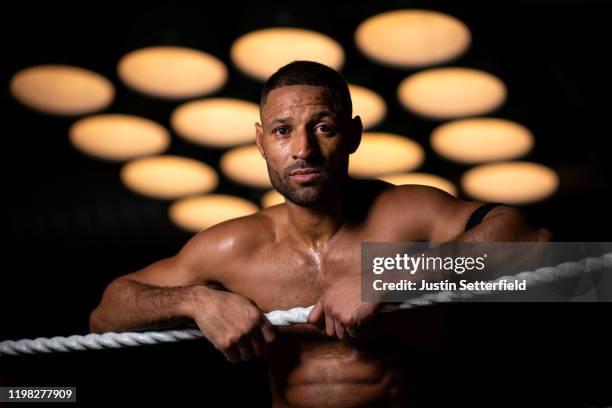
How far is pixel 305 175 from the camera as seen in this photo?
1.44 metres

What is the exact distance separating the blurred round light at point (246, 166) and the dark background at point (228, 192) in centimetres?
9

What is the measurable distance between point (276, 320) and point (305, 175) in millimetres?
401

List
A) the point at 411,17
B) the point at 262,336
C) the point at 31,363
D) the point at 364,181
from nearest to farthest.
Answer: the point at 262,336 < the point at 364,181 < the point at 411,17 < the point at 31,363

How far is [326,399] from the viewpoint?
147 cm

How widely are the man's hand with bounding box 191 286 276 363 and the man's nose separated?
13.7 inches

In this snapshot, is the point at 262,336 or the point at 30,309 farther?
the point at 30,309

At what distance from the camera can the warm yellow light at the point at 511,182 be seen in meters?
3.17

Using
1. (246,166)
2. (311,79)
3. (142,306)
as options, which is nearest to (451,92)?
(246,166)

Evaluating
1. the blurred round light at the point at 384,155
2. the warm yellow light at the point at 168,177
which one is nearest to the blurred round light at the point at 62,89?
the warm yellow light at the point at 168,177

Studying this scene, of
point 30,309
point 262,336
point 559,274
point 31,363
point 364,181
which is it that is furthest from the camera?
point 30,309

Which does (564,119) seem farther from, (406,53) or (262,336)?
(262,336)

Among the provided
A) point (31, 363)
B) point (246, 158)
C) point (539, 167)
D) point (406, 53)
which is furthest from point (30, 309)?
point (539, 167)

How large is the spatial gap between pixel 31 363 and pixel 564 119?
2689 millimetres

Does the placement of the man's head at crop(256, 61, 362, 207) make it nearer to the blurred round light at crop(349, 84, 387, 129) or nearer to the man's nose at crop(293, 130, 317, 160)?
the man's nose at crop(293, 130, 317, 160)
